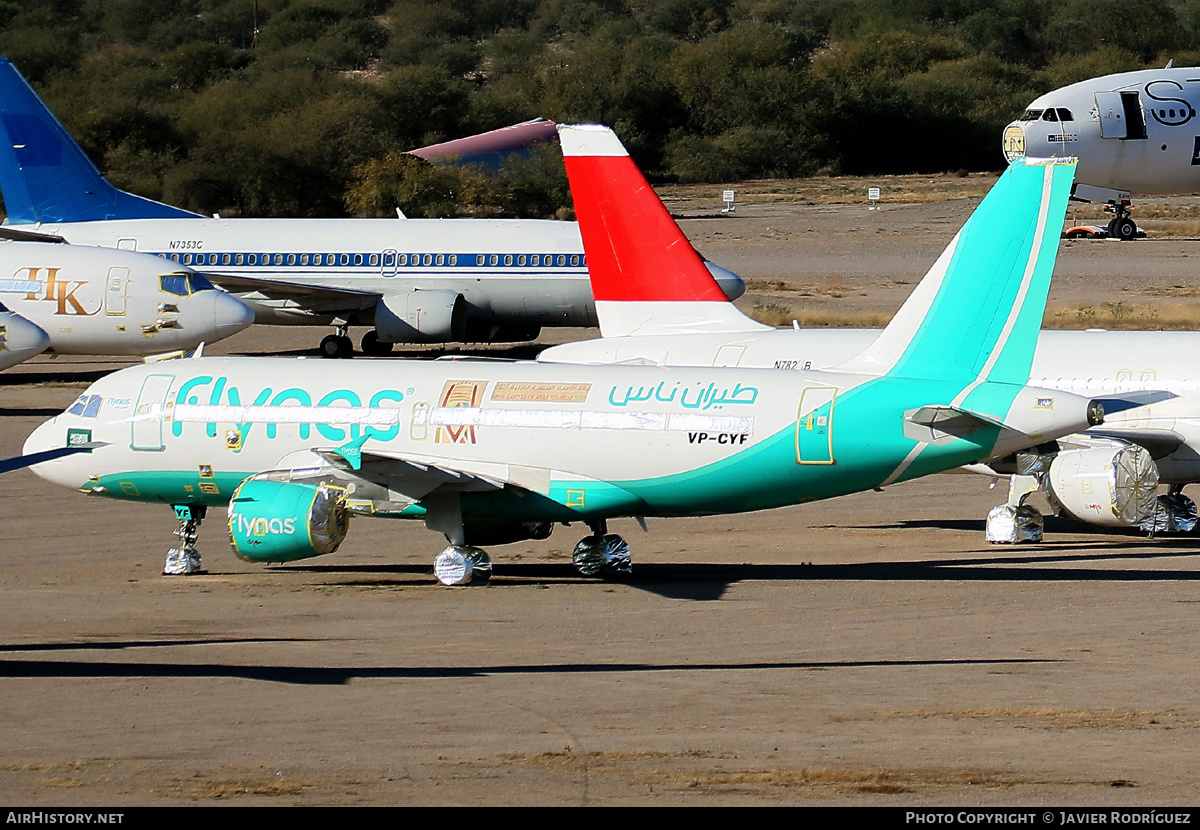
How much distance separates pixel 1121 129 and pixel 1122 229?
10244mm

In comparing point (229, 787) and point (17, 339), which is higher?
point (17, 339)

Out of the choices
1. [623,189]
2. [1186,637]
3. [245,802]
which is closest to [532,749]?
[245,802]

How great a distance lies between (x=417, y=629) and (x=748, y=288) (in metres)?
46.2

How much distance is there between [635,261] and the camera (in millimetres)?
29859

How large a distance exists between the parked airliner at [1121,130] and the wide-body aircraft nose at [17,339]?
1581 inches

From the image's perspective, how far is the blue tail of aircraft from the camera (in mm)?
50375

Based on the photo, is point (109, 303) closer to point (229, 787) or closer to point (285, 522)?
point (285, 522)

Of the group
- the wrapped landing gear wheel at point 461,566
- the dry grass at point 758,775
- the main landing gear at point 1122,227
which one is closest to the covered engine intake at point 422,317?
the wrapped landing gear wheel at point 461,566

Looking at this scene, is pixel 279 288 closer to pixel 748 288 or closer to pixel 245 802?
pixel 748 288

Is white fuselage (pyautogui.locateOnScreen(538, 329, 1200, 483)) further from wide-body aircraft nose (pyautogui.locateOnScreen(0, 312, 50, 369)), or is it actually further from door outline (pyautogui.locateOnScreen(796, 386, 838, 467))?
wide-body aircraft nose (pyautogui.locateOnScreen(0, 312, 50, 369))

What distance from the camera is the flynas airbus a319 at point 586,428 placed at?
2125 centimetres

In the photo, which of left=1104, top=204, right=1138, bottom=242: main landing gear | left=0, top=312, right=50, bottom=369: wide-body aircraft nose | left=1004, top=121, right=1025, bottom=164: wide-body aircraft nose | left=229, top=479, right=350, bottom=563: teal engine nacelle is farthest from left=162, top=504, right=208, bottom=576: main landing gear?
left=1104, top=204, right=1138, bottom=242: main landing gear

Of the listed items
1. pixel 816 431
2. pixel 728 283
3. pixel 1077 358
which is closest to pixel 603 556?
pixel 816 431

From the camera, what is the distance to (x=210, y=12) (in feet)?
487
